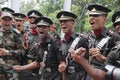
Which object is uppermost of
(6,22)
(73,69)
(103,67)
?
(6,22)

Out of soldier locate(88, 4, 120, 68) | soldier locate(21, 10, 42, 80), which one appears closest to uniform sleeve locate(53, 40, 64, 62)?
soldier locate(88, 4, 120, 68)

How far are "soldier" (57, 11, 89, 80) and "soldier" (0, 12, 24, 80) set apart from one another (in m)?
1.33

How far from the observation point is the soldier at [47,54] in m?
6.49

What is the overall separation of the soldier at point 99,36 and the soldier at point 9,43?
1975 mm

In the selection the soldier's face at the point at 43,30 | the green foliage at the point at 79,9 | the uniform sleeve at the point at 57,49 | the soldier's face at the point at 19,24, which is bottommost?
the green foliage at the point at 79,9

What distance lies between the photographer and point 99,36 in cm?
584

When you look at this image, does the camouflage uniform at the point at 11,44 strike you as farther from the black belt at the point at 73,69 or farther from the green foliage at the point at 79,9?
the green foliage at the point at 79,9

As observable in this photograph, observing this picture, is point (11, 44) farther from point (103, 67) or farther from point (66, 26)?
point (103, 67)

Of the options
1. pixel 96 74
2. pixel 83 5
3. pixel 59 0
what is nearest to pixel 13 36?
pixel 96 74

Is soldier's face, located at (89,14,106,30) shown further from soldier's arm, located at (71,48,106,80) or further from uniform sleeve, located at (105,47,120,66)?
soldier's arm, located at (71,48,106,80)

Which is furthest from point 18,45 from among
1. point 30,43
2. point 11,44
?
point 30,43

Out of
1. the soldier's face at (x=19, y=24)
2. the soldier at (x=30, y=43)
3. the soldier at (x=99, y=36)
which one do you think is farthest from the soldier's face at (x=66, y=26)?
the soldier's face at (x=19, y=24)

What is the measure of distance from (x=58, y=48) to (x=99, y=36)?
0.90 m

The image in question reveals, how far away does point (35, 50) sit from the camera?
23.8 feet
